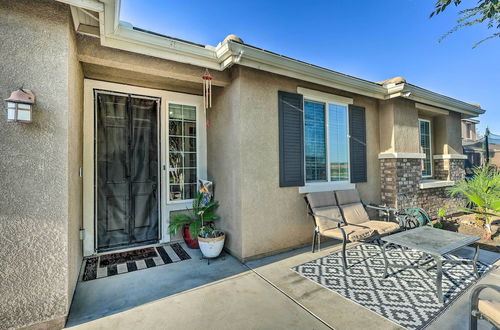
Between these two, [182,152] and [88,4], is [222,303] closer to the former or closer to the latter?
[182,152]

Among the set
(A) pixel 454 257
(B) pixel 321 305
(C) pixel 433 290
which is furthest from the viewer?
(A) pixel 454 257

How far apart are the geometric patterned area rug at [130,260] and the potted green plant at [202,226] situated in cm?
38

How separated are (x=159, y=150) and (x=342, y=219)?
13.3ft

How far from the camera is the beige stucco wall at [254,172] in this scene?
13.2 feet

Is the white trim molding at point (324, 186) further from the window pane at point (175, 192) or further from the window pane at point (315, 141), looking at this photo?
the window pane at point (175, 192)

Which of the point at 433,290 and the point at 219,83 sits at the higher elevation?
the point at 219,83

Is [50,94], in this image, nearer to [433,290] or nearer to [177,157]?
[177,157]

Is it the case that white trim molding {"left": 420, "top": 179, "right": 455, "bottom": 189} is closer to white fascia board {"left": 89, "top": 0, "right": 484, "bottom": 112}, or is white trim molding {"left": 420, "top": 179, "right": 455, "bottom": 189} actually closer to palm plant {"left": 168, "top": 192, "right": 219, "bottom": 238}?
white fascia board {"left": 89, "top": 0, "right": 484, "bottom": 112}

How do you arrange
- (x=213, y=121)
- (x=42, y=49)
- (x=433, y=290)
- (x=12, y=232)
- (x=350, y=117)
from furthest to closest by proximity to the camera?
(x=350, y=117) → (x=213, y=121) → (x=433, y=290) → (x=42, y=49) → (x=12, y=232)

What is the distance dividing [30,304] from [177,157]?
3231mm

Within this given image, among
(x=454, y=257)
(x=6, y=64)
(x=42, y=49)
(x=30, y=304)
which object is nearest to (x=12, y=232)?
(x=30, y=304)

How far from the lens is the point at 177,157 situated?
16.7 feet

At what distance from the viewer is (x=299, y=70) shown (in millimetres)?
4188

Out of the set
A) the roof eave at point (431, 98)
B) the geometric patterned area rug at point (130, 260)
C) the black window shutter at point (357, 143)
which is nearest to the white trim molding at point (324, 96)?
the black window shutter at point (357, 143)
